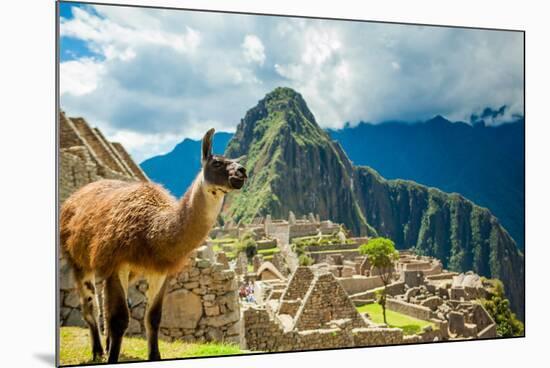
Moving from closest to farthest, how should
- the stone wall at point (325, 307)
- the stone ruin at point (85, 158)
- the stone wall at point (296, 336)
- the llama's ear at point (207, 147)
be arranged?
1. the llama's ear at point (207, 147)
2. the stone ruin at point (85, 158)
3. the stone wall at point (296, 336)
4. the stone wall at point (325, 307)

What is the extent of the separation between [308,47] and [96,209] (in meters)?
2.98

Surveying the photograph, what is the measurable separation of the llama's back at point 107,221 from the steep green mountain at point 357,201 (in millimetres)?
1775

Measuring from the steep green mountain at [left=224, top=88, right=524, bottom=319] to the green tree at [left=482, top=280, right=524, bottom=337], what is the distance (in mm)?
126

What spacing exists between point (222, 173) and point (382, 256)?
11.7 feet

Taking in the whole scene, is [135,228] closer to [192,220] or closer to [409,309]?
[192,220]

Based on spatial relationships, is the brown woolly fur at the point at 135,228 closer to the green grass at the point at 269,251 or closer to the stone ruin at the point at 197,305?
the stone ruin at the point at 197,305

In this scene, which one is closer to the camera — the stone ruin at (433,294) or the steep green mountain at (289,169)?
the steep green mountain at (289,169)

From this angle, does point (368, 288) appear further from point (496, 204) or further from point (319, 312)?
point (496, 204)

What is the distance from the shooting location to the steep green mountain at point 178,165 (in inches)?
267

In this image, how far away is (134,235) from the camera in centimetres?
576

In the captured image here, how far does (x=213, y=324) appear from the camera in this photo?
6.95m

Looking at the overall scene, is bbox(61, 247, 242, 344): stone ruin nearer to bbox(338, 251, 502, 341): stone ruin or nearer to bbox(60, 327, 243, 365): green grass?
bbox(60, 327, 243, 365): green grass

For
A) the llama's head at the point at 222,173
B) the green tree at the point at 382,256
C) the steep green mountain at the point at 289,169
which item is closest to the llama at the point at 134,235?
the llama's head at the point at 222,173

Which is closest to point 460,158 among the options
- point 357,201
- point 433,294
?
point 357,201
